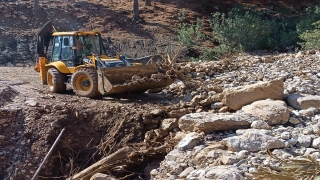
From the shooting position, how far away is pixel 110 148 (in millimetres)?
8164

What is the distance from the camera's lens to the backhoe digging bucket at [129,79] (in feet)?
31.0

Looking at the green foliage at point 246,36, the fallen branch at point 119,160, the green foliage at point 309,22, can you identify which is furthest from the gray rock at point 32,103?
the green foliage at point 309,22

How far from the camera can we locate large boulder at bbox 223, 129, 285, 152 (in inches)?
240

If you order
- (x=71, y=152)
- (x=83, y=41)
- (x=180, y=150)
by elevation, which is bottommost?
(x=71, y=152)

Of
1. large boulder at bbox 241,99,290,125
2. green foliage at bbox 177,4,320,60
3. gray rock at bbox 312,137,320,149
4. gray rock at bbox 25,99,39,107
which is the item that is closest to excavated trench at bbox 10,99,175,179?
gray rock at bbox 25,99,39,107

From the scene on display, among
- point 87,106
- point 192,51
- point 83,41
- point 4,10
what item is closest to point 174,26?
point 192,51

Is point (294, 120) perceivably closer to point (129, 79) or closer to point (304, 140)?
point (304, 140)

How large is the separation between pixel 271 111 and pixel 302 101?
0.81 metres

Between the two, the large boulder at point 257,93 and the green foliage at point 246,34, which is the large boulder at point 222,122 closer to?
the large boulder at point 257,93

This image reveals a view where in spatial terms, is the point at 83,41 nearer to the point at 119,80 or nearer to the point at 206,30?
the point at 119,80

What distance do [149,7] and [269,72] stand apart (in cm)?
1444

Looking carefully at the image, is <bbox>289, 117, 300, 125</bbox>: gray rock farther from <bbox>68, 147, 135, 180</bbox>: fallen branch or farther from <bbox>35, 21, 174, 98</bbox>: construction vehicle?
<bbox>35, 21, 174, 98</bbox>: construction vehicle

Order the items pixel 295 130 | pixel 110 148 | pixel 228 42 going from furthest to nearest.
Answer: pixel 228 42 → pixel 110 148 → pixel 295 130

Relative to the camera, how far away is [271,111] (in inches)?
277
